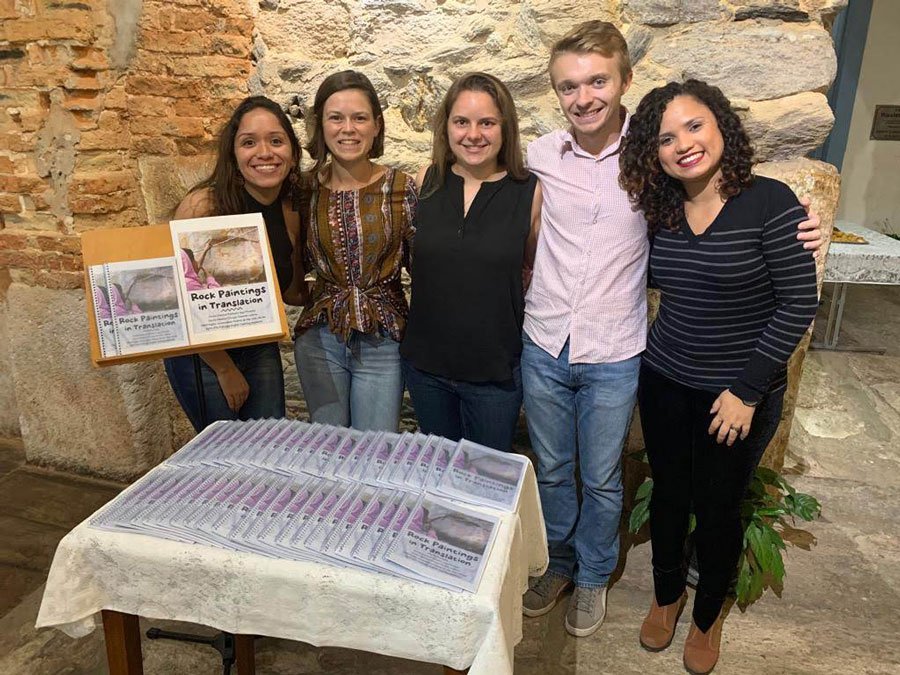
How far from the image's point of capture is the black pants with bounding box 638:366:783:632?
2006mm

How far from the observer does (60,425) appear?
11.1 feet

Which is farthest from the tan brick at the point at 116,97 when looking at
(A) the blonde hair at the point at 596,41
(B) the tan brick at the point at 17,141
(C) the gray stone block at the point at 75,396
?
(A) the blonde hair at the point at 596,41

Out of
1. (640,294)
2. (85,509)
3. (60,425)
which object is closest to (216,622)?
(640,294)

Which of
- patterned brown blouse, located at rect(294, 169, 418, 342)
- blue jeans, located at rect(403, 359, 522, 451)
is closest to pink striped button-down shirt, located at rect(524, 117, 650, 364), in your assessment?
blue jeans, located at rect(403, 359, 522, 451)

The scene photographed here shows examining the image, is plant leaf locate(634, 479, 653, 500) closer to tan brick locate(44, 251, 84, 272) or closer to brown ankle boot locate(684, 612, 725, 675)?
brown ankle boot locate(684, 612, 725, 675)

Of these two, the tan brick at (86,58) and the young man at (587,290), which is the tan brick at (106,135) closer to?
the tan brick at (86,58)

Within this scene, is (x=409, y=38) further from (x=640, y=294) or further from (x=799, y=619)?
(x=799, y=619)

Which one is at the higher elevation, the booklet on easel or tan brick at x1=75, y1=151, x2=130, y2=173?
tan brick at x1=75, y1=151, x2=130, y2=173

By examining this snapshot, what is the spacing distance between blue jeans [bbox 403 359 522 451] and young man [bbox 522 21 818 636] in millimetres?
72

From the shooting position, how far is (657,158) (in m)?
1.91

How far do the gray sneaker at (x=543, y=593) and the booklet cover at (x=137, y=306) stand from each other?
158cm

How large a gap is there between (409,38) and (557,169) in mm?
1311

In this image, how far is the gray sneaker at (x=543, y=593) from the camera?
8.26 ft

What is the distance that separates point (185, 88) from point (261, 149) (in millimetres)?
1345
